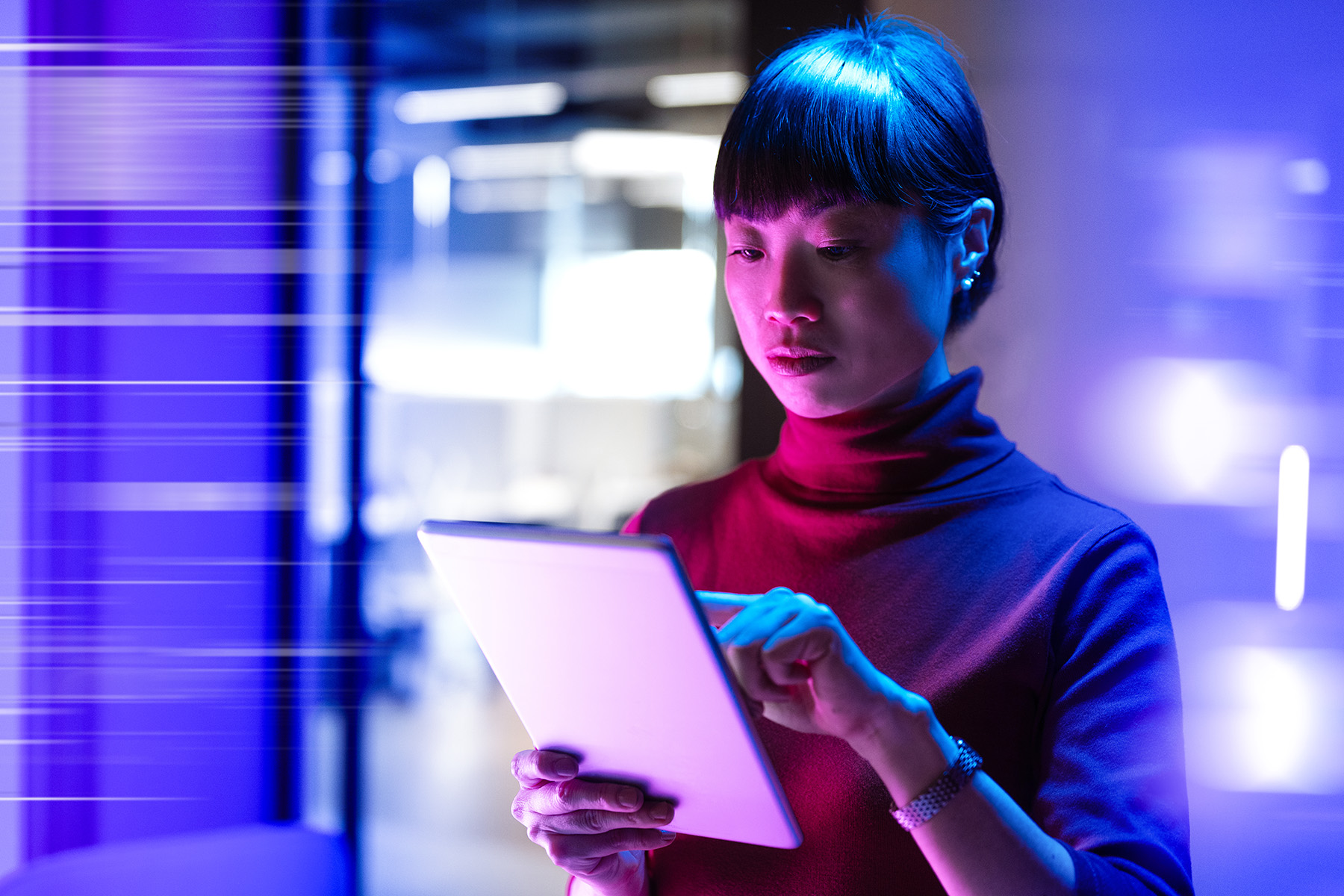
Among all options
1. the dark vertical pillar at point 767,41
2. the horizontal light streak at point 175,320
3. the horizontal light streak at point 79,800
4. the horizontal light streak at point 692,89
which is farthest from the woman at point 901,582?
the horizontal light streak at point 692,89

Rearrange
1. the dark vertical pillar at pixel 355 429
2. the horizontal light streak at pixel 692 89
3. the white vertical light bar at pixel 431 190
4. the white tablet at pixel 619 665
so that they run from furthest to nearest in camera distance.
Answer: the white vertical light bar at pixel 431 190, the horizontal light streak at pixel 692 89, the dark vertical pillar at pixel 355 429, the white tablet at pixel 619 665

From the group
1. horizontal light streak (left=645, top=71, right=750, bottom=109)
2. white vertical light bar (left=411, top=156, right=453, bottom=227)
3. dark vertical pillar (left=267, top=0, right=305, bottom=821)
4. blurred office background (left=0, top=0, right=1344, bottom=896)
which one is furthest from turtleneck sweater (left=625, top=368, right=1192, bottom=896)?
white vertical light bar (left=411, top=156, right=453, bottom=227)

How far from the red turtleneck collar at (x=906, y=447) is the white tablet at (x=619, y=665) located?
337 millimetres

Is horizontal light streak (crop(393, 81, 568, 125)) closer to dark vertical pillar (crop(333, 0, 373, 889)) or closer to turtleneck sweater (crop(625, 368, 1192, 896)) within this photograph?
dark vertical pillar (crop(333, 0, 373, 889))

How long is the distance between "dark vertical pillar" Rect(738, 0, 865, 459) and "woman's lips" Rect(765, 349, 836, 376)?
Answer: 2.55 ft

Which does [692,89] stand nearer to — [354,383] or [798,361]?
[354,383]

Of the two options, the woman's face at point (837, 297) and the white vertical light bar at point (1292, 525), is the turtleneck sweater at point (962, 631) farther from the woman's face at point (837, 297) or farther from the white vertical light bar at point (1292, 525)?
the white vertical light bar at point (1292, 525)

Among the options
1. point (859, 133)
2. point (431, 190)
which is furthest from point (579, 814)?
point (431, 190)

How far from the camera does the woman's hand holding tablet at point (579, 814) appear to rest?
0.67 meters

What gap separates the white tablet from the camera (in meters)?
0.52

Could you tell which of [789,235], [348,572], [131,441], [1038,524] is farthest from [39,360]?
[1038,524]

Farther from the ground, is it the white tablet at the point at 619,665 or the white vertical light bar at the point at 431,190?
the white vertical light bar at the point at 431,190

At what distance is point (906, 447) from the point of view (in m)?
0.84

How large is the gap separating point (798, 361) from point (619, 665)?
1.08 ft
